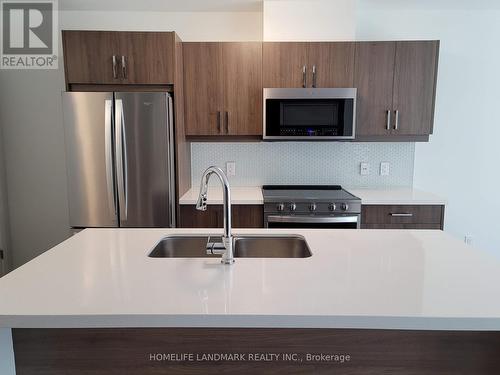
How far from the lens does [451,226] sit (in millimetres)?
3330

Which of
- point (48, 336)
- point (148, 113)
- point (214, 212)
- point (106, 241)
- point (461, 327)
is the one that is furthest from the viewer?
point (214, 212)

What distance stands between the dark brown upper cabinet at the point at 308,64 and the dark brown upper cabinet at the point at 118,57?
843 millimetres

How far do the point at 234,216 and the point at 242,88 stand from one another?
111 cm

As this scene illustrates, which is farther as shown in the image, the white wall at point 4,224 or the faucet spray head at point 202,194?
the white wall at point 4,224

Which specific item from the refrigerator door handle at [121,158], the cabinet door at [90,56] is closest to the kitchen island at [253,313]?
the refrigerator door handle at [121,158]

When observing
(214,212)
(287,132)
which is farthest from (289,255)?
(287,132)

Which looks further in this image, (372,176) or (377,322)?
(372,176)

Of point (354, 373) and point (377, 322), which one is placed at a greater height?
point (377, 322)

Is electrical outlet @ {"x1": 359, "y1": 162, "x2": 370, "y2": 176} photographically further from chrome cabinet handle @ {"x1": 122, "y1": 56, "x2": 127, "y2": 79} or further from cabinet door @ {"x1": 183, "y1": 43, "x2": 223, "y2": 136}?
chrome cabinet handle @ {"x1": 122, "y1": 56, "x2": 127, "y2": 79}

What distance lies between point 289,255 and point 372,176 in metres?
1.99

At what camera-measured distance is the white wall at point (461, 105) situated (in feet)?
10.00

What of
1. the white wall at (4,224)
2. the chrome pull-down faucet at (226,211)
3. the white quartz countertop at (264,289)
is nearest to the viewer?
the white quartz countertop at (264,289)

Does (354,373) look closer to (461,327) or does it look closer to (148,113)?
(461,327)

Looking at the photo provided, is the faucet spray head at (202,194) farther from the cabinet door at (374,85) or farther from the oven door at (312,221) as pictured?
the cabinet door at (374,85)
